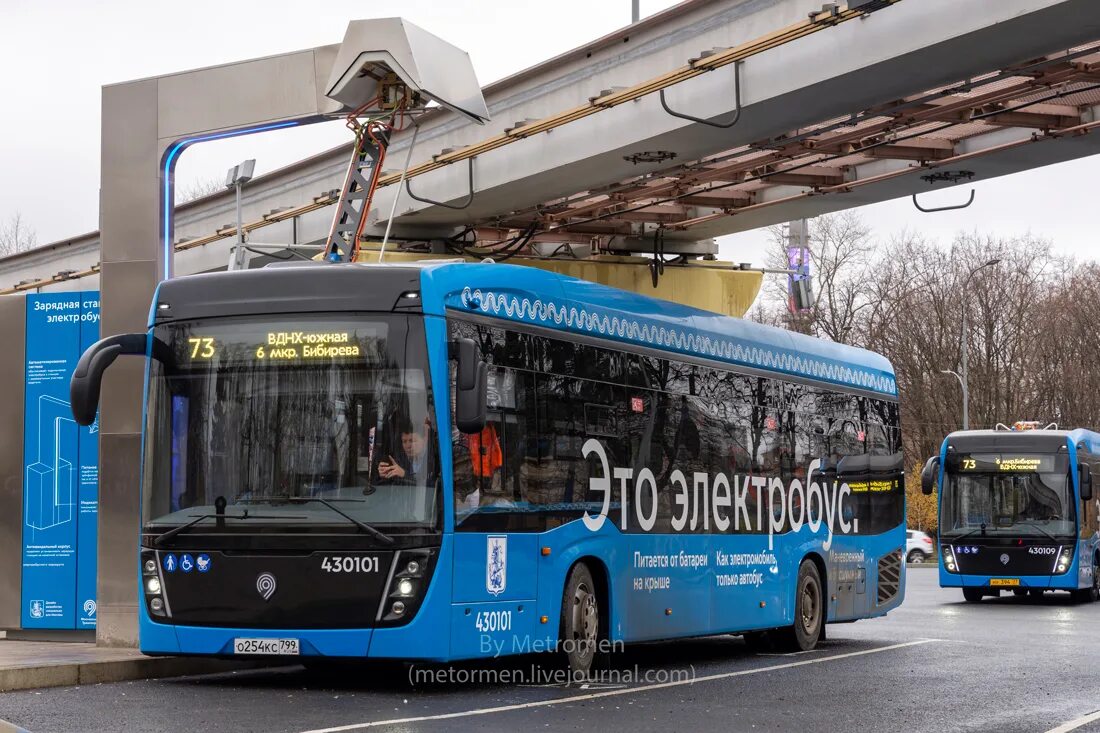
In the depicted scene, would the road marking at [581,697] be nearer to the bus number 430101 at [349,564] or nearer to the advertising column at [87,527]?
→ the bus number 430101 at [349,564]

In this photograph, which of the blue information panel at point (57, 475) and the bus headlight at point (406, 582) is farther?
the blue information panel at point (57, 475)

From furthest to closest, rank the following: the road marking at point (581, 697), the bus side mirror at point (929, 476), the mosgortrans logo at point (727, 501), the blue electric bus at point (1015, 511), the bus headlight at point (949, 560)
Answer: the bus headlight at point (949, 560), the blue electric bus at point (1015, 511), the bus side mirror at point (929, 476), the mosgortrans logo at point (727, 501), the road marking at point (581, 697)

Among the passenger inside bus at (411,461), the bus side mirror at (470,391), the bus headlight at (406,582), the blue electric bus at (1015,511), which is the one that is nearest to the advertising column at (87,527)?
the passenger inside bus at (411,461)

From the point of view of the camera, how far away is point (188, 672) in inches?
562

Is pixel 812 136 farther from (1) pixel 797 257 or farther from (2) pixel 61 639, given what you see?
(1) pixel 797 257

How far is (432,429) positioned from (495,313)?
4.22 ft

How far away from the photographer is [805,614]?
18188mm

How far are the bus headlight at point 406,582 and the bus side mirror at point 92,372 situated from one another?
2.28 m

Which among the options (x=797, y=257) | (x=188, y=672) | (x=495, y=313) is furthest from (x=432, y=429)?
(x=797, y=257)

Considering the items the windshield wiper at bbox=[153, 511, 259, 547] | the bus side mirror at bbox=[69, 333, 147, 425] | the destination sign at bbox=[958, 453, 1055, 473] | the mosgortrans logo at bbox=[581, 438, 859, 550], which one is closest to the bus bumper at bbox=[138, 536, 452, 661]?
the windshield wiper at bbox=[153, 511, 259, 547]

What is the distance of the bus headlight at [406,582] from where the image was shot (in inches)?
464

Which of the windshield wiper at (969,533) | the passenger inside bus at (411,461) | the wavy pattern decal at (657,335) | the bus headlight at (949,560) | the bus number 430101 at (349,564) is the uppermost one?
the wavy pattern decal at (657,335)

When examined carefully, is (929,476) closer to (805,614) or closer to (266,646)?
(805,614)

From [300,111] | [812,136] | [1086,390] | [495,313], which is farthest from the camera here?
[1086,390]
